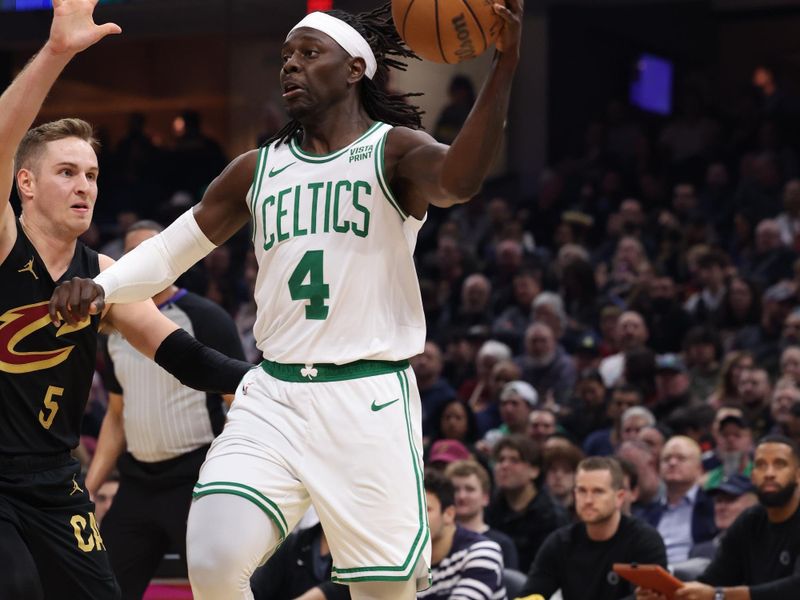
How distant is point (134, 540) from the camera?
5.93 metres

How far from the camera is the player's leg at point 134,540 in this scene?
5.89 metres

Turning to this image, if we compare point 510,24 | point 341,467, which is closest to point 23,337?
point 341,467

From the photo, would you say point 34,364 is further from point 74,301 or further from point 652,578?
point 652,578

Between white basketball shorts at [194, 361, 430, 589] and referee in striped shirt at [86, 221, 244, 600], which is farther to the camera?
referee in striped shirt at [86, 221, 244, 600]

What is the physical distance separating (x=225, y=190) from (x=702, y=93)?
13.2m

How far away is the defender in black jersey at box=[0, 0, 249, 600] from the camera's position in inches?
156

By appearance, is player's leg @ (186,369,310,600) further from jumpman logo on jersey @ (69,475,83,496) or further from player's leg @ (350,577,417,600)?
jumpman logo on jersey @ (69,475,83,496)

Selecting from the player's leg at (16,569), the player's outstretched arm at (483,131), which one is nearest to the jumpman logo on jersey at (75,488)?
the player's leg at (16,569)

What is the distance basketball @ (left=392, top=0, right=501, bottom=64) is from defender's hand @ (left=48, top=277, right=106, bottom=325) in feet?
3.87

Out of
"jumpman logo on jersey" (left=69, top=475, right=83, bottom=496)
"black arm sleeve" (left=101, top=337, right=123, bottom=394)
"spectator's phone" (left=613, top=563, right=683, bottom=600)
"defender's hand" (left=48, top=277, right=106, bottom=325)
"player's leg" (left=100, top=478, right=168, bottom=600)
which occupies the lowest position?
"spectator's phone" (left=613, top=563, right=683, bottom=600)

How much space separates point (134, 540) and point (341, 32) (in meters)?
2.65

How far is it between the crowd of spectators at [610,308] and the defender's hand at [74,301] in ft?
12.5

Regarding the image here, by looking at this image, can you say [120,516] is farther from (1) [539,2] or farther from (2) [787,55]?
(2) [787,55]

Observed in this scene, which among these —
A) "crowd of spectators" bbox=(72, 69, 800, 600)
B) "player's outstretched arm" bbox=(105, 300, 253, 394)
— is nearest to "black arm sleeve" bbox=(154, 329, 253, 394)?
"player's outstretched arm" bbox=(105, 300, 253, 394)
